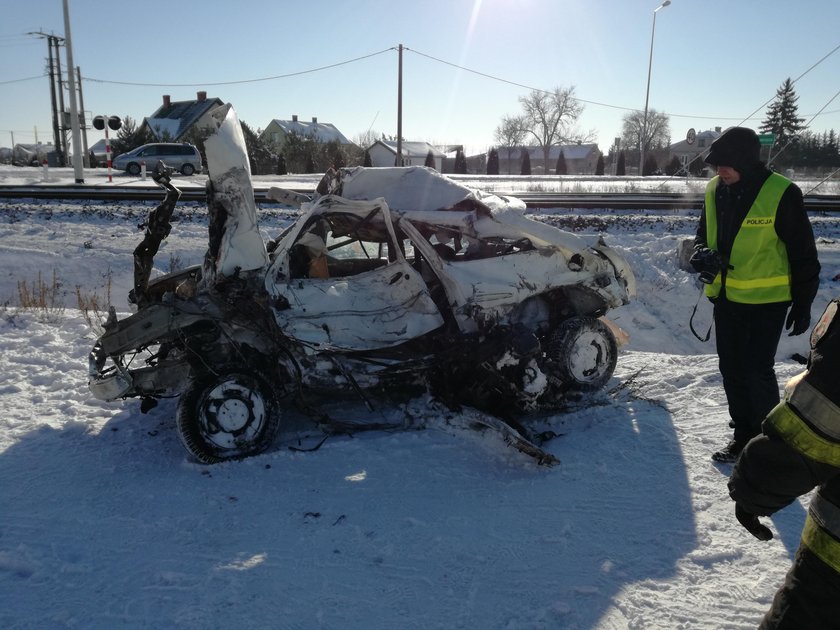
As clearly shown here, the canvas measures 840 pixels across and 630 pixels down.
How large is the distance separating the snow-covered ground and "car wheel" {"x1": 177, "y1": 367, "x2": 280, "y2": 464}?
137 mm

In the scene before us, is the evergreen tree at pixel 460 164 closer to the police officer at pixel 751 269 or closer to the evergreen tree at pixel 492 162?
the evergreen tree at pixel 492 162

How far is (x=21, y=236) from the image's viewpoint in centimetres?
1083

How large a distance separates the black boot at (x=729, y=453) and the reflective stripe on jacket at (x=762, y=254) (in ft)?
3.16

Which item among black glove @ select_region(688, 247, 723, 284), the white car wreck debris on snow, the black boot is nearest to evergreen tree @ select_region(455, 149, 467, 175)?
the white car wreck debris on snow

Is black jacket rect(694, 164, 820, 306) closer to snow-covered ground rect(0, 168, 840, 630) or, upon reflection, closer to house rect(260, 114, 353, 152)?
snow-covered ground rect(0, 168, 840, 630)

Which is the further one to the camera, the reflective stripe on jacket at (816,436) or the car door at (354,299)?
the car door at (354,299)

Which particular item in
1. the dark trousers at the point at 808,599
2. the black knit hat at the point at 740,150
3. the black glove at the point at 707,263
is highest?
the black knit hat at the point at 740,150

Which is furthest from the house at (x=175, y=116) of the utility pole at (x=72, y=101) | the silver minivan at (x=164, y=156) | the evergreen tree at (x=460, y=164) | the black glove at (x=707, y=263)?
the black glove at (x=707, y=263)

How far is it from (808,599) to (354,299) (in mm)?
3350

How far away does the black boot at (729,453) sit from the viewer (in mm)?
→ 3994

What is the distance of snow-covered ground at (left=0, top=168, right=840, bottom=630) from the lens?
8.89 feet

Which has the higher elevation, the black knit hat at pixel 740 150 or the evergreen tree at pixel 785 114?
the evergreen tree at pixel 785 114

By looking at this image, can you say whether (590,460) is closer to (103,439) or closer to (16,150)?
(103,439)

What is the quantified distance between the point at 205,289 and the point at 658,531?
3347mm
